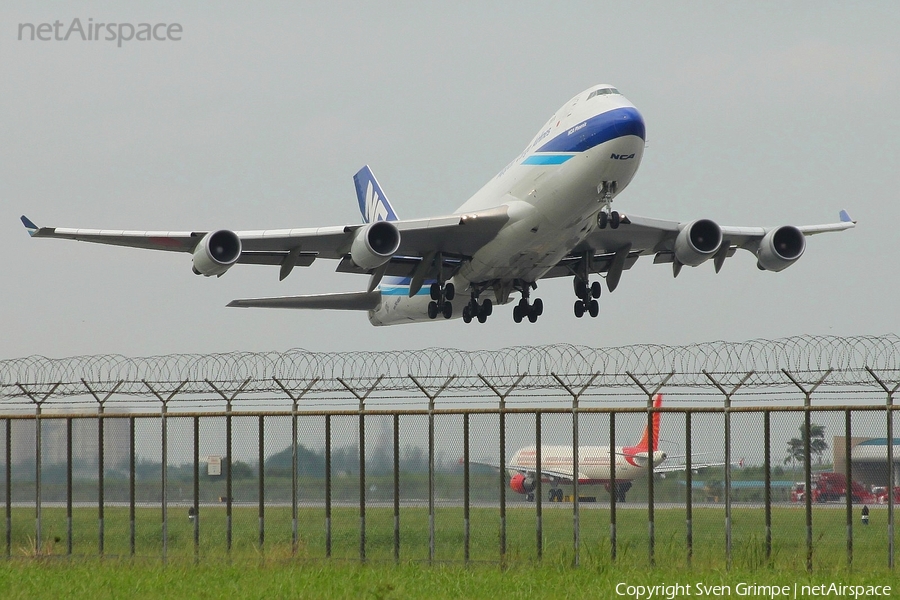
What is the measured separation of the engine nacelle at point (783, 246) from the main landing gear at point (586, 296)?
5.12 meters

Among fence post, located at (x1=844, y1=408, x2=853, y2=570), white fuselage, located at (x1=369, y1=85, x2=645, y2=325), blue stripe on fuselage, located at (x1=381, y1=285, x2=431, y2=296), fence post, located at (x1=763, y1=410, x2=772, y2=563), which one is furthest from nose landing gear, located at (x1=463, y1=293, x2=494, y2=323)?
fence post, located at (x1=844, y1=408, x2=853, y2=570)

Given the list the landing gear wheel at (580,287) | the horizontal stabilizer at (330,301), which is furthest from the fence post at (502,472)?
the horizontal stabilizer at (330,301)

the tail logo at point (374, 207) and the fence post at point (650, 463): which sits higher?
the tail logo at point (374, 207)

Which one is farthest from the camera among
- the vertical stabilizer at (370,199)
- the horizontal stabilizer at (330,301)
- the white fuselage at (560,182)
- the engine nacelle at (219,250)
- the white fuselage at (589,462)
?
the vertical stabilizer at (370,199)

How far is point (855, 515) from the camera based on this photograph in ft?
60.1

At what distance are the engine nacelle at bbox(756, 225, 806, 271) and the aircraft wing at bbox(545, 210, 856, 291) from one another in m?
0.03

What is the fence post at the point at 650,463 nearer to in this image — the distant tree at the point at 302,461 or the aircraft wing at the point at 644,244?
the distant tree at the point at 302,461

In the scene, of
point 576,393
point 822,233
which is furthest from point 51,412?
point 822,233

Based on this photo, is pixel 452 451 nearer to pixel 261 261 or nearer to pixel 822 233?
pixel 261 261

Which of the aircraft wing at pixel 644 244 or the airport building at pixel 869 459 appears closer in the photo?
the airport building at pixel 869 459

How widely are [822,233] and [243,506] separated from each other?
23036 mm

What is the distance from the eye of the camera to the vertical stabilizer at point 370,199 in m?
44.1

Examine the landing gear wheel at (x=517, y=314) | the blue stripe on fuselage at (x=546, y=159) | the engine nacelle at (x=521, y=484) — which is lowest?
the engine nacelle at (x=521, y=484)

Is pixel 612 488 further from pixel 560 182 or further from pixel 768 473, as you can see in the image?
pixel 560 182
